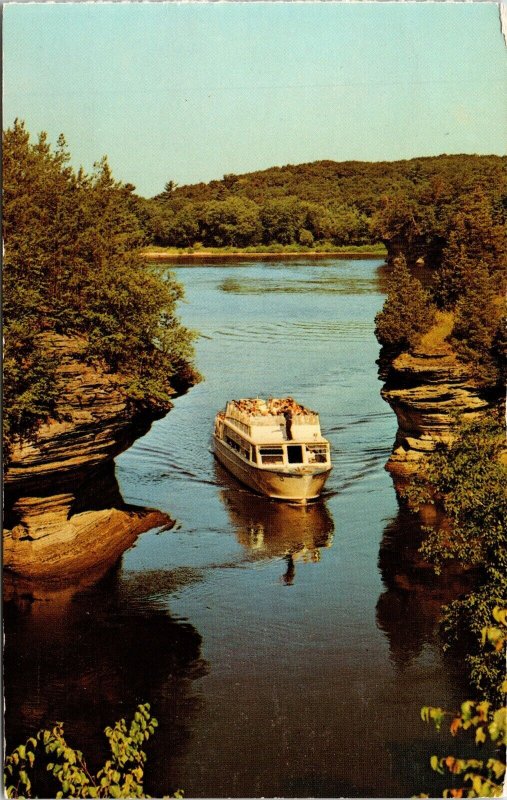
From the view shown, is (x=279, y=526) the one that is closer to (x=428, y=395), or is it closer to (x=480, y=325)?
(x=428, y=395)

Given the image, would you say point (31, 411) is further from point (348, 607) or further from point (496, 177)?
point (496, 177)

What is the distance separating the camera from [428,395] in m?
33.6

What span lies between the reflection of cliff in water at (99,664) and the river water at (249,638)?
5cm

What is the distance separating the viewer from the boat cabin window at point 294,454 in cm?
3928

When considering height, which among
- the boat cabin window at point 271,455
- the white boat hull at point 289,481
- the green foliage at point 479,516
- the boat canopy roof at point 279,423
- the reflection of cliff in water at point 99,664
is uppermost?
the green foliage at point 479,516

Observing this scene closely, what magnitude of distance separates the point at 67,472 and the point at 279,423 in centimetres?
1461

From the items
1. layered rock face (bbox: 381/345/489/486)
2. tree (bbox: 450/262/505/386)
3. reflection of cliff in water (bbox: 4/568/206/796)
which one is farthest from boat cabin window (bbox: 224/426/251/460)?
reflection of cliff in water (bbox: 4/568/206/796)

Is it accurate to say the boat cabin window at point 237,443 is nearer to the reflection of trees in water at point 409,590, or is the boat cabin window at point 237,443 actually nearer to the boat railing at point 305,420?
the boat railing at point 305,420

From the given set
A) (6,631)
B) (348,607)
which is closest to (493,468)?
(348,607)

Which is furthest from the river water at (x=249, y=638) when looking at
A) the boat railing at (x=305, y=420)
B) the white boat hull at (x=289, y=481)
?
the boat railing at (x=305, y=420)

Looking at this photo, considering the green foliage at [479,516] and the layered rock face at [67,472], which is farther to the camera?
the layered rock face at [67,472]

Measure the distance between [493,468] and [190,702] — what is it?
908cm

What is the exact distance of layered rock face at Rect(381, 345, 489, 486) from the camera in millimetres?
32219

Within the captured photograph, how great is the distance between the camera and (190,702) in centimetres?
2166
